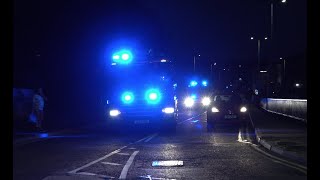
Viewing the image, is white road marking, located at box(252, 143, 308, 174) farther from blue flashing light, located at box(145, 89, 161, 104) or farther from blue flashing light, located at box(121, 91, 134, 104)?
blue flashing light, located at box(121, 91, 134, 104)

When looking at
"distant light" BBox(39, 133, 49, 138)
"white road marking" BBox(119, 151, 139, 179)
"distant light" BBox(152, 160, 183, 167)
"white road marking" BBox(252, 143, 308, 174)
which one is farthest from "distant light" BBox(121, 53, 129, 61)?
"distant light" BBox(152, 160, 183, 167)

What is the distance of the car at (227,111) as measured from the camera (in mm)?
26406

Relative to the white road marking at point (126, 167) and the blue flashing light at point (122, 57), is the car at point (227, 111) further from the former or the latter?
the white road marking at point (126, 167)

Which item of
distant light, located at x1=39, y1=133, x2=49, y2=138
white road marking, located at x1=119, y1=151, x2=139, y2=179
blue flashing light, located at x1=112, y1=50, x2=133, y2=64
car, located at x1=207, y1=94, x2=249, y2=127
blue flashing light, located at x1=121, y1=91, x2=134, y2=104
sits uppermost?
blue flashing light, located at x1=112, y1=50, x2=133, y2=64

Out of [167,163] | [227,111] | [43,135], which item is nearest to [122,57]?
[43,135]

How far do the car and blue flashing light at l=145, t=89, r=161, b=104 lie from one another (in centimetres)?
410

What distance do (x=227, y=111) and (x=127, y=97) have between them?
5805 mm

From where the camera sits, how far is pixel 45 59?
36.1 meters

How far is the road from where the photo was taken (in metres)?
10.7

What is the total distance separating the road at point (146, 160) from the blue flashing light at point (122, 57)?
5790 millimetres

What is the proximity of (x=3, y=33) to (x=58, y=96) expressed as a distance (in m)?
36.8

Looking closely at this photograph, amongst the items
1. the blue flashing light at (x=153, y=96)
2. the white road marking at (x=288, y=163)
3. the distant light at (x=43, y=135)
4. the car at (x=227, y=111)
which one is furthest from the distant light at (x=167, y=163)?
the car at (x=227, y=111)

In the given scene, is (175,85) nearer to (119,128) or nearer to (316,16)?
(119,128)

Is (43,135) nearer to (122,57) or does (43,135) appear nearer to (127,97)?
(127,97)
